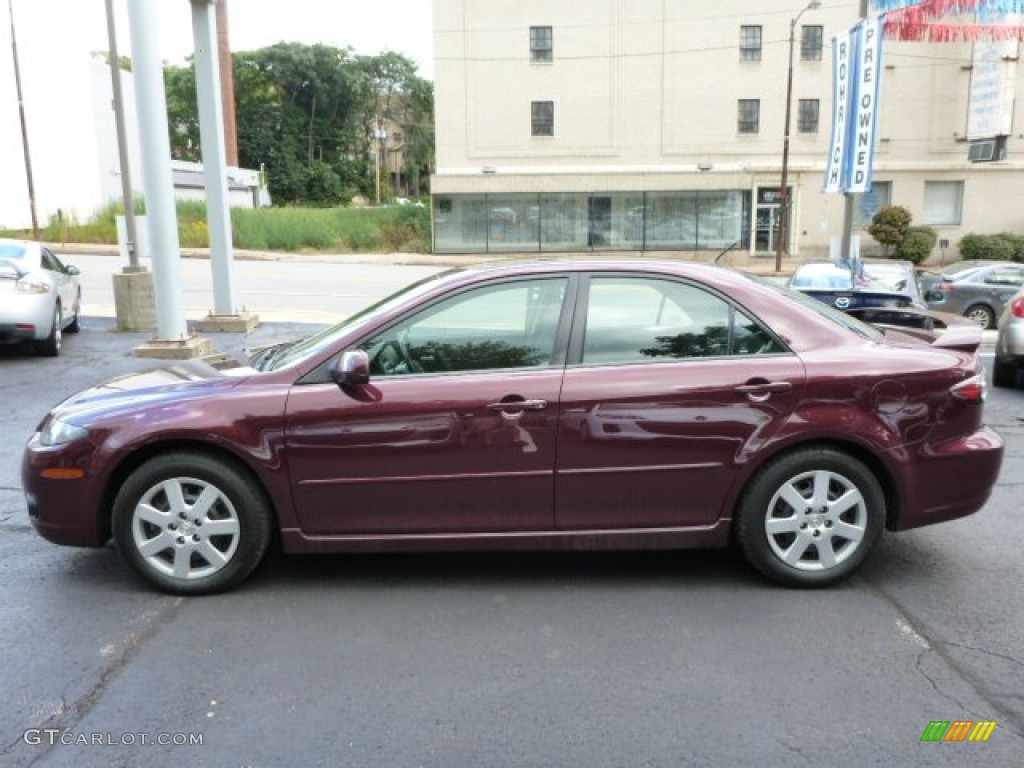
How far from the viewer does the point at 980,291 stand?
1560 centimetres

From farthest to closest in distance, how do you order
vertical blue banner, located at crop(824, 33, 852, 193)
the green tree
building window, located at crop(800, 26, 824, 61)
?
the green tree < building window, located at crop(800, 26, 824, 61) < vertical blue banner, located at crop(824, 33, 852, 193)

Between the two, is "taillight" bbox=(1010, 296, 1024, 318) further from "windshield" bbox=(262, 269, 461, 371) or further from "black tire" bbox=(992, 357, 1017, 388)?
"windshield" bbox=(262, 269, 461, 371)

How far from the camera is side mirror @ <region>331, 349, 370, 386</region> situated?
3916 millimetres

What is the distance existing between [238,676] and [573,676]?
129 cm

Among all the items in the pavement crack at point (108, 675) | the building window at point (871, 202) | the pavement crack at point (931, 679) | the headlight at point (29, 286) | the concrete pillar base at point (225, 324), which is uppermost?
the building window at point (871, 202)

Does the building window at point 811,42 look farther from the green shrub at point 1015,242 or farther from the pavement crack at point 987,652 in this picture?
the pavement crack at point 987,652

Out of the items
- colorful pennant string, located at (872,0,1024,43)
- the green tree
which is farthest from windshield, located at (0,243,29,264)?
the green tree

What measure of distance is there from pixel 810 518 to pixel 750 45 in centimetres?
3613

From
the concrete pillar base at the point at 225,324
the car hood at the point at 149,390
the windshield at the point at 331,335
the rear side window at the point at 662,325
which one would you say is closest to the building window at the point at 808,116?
the concrete pillar base at the point at 225,324

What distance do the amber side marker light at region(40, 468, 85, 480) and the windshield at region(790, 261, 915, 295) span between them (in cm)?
910

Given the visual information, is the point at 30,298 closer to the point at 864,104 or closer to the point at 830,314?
the point at 830,314

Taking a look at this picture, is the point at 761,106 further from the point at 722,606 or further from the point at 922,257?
the point at 722,606

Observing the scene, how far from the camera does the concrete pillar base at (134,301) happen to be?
1277cm

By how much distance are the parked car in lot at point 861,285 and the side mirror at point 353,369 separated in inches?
270
